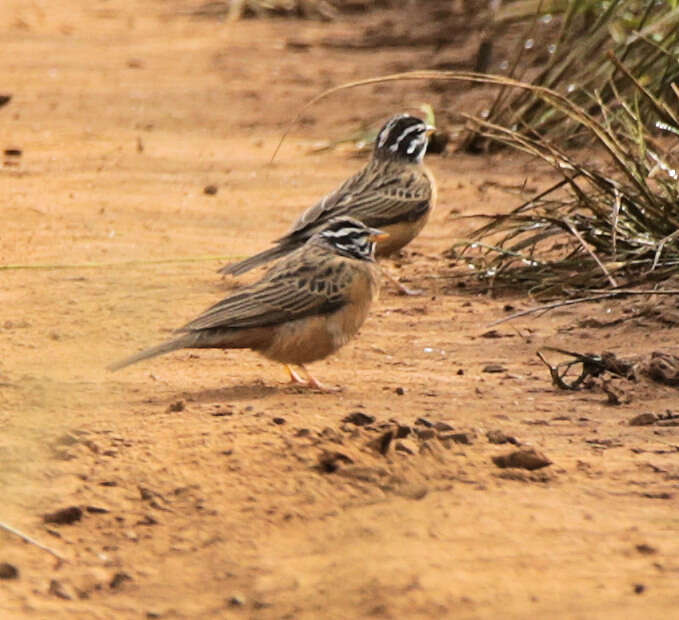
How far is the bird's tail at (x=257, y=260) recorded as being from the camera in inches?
313

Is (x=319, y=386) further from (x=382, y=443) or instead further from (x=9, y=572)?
(x=9, y=572)

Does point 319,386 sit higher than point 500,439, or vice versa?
point 500,439

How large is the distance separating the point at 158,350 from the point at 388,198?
3114 millimetres

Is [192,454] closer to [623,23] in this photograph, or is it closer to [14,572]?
[14,572]

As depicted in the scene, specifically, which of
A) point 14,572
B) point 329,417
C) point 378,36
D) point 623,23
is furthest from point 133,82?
point 14,572

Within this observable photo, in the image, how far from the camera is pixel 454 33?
15008 millimetres

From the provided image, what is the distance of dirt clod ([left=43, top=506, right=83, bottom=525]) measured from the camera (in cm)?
474

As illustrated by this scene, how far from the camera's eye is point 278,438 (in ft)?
A: 17.4

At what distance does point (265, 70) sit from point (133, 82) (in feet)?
4.75

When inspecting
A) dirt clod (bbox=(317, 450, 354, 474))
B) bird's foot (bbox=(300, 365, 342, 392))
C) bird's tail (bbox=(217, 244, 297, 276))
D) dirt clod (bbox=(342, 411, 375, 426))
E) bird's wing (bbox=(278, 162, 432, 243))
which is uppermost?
bird's wing (bbox=(278, 162, 432, 243))

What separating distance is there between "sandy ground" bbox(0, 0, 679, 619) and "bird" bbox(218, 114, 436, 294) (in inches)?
11.4

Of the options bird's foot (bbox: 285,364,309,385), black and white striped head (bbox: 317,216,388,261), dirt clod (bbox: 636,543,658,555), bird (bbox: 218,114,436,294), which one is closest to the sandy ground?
dirt clod (bbox: 636,543,658,555)

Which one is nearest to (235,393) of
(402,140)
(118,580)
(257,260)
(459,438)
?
(459,438)

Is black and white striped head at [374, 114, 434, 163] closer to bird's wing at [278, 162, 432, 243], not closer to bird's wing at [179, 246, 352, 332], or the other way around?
bird's wing at [278, 162, 432, 243]
